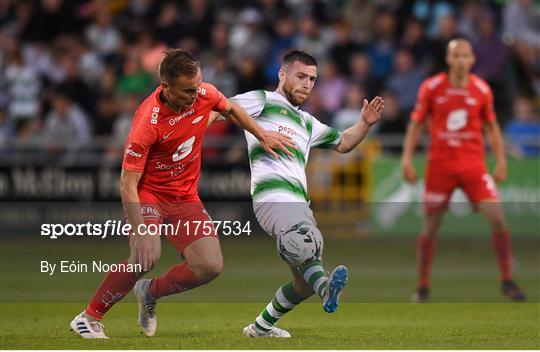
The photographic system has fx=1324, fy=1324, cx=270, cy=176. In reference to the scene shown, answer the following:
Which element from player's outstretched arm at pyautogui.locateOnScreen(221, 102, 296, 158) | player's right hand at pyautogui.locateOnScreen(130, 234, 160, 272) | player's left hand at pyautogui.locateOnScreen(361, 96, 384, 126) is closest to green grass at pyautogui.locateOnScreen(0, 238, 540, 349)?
player's right hand at pyautogui.locateOnScreen(130, 234, 160, 272)

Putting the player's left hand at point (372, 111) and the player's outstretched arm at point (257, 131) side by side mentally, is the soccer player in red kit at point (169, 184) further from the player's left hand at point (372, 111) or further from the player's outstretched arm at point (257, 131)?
the player's left hand at point (372, 111)

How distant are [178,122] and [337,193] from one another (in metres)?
11.1

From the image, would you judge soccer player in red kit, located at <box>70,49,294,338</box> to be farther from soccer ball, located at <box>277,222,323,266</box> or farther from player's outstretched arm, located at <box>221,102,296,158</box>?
soccer ball, located at <box>277,222,323,266</box>

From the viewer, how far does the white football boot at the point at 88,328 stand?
32.7ft

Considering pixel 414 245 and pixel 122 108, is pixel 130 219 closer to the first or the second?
pixel 414 245

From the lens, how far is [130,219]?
9.53 m

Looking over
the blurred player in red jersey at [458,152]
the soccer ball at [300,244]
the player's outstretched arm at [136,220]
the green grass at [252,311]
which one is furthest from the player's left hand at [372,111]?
the blurred player in red jersey at [458,152]

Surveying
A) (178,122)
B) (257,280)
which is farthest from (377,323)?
(178,122)

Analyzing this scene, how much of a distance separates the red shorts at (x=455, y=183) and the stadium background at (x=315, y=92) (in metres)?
1.04

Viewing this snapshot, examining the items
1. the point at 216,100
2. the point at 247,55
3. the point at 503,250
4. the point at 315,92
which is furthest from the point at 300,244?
the point at 247,55

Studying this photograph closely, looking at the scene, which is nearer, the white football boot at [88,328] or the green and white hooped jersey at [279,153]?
the white football boot at [88,328]

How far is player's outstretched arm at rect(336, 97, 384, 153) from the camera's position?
409 inches

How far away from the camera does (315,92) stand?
2103cm

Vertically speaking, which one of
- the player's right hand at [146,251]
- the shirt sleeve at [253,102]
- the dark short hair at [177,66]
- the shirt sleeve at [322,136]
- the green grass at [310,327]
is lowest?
the green grass at [310,327]
